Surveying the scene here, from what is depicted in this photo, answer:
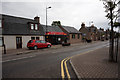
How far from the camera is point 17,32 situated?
16.4 metres

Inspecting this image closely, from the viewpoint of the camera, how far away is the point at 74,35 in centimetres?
3206

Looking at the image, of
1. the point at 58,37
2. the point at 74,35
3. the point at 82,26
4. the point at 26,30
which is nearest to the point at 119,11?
the point at 26,30

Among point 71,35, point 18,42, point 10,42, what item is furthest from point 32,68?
point 71,35

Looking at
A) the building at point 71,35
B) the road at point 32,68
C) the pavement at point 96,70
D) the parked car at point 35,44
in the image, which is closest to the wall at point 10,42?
the parked car at point 35,44

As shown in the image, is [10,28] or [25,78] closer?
[25,78]

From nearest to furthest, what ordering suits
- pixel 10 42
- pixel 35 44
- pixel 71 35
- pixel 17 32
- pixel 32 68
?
pixel 32 68
pixel 35 44
pixel 10 42
pixel 17 32
pixel 71 35

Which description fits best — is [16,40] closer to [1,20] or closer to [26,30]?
[26,30]

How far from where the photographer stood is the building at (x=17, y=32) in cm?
1521

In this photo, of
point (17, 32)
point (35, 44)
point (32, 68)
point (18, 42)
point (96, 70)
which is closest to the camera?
point (96, 70)

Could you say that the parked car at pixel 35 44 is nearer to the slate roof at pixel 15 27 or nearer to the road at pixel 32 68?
the slate roof at pixel 15 27

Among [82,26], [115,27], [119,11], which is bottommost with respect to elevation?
[115,27]

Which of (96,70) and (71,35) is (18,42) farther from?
(71,35)

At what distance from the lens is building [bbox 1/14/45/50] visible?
49.9 ft

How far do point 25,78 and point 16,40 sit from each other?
14754mm
